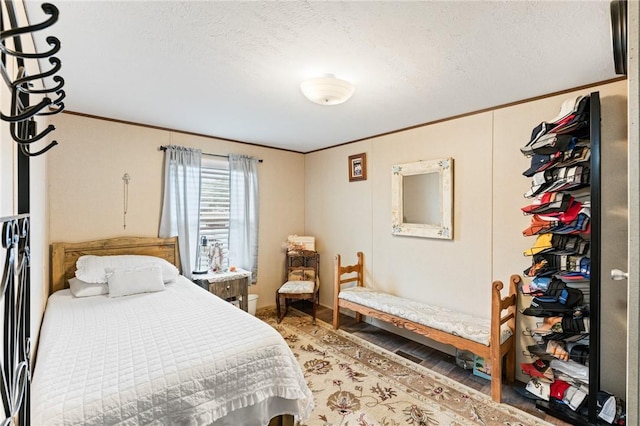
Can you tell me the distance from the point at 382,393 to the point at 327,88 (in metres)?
2.36

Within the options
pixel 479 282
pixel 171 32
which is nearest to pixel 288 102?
pixel 171 32

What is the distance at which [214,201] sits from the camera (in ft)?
12.6

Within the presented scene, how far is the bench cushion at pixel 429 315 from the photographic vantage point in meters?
2.42

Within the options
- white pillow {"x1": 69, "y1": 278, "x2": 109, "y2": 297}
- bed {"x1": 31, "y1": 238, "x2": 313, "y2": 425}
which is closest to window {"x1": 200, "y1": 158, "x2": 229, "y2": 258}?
white pillow {"x1": 69, "y1": 278, "x2": 109, "y2": 297}

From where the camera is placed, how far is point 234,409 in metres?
1.59

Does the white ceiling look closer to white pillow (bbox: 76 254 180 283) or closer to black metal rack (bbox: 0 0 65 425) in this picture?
black metal rack (bbox: 0 0 65 425)

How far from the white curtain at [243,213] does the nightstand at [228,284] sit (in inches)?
13.5

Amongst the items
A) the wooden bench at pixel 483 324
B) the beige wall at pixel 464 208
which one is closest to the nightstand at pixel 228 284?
the wooden bench at pixel 483 324

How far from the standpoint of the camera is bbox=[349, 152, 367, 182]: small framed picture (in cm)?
384

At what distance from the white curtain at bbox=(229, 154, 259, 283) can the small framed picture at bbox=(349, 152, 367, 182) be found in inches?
51.7

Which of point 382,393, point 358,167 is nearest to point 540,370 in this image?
point 382,393

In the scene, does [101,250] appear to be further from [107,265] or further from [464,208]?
[464,208]

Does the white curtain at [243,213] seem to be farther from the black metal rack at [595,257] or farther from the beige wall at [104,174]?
the black metal rack at [595,257]

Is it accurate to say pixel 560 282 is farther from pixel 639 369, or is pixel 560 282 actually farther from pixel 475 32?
pixel 475 32
